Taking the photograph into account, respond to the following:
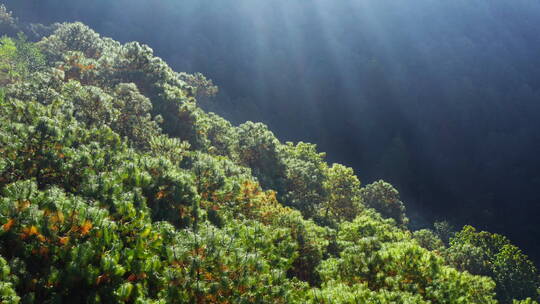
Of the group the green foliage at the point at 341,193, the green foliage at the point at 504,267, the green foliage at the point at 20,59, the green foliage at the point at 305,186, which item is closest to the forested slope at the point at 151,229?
the green foliage at the point at 305,186

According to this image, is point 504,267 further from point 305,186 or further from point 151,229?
A: point 151,229

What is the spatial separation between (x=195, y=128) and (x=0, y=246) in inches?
1054

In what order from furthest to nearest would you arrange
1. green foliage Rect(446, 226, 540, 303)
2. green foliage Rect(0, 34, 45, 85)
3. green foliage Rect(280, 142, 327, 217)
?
green foliage Rect(0, 34, 45, 85) → green foliage Rect(446, 226, 540, 303) → green foliage Rect(280, 142, 327, 217)

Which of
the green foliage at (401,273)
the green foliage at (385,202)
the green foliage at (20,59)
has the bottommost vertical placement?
the green foliage at (401,273)

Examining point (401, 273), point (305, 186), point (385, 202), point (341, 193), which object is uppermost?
point (385, 202)

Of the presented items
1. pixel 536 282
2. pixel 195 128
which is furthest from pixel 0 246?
pixel 536 282

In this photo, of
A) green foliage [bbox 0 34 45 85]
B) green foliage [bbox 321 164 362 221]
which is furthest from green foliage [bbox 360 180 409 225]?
green foliage [bbox 0 34 45 85]

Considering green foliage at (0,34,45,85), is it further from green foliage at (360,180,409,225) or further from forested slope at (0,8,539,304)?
green foliage at (360,180,409,225)

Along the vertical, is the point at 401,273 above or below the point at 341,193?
below

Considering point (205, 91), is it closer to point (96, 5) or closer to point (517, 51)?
point (96, 5)

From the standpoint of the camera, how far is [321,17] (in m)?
160

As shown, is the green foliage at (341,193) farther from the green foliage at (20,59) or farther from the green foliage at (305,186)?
the green foliage at (20,59)

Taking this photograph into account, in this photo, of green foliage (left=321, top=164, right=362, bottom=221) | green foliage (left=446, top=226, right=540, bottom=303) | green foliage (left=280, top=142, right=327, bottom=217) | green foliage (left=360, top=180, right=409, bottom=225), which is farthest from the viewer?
green foliage (left=360, top=180, right=409, bottom=225)

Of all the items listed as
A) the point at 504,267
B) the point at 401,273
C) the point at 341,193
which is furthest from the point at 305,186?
the point at 504,267
